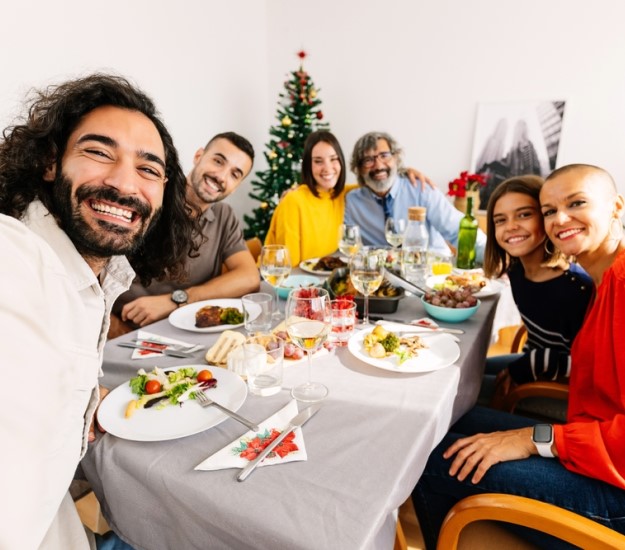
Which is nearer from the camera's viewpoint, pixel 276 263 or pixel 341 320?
pixel 341 320

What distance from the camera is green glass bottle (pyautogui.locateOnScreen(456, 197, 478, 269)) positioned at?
86.4 inches

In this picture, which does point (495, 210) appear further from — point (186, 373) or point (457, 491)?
point (186, 373)

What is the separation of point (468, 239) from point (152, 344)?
1720 mm

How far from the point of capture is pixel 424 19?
159 inches

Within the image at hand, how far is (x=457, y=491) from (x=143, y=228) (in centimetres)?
108

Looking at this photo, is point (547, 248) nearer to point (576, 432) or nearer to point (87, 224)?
point (576, 432)

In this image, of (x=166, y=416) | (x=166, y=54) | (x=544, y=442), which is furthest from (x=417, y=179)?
(x=166, y=416)

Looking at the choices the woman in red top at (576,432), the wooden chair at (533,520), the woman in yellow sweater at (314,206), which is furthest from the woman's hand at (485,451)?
the woman in yellow sweater at (314,206)

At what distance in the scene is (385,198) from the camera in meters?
3.08

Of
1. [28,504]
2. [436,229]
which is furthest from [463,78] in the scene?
[28,504]

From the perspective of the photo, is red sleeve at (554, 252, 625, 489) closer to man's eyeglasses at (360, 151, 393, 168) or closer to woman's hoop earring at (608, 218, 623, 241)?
woman's hoop earring at (608, 218, 623, 241)

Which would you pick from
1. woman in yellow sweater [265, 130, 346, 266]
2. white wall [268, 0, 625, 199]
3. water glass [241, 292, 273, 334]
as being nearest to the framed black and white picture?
white wall [268, 0, 625, 199]

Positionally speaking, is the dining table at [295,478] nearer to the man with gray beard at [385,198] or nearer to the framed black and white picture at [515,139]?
the man with gray beard at [385,198]

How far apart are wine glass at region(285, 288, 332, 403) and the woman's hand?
0.40m
